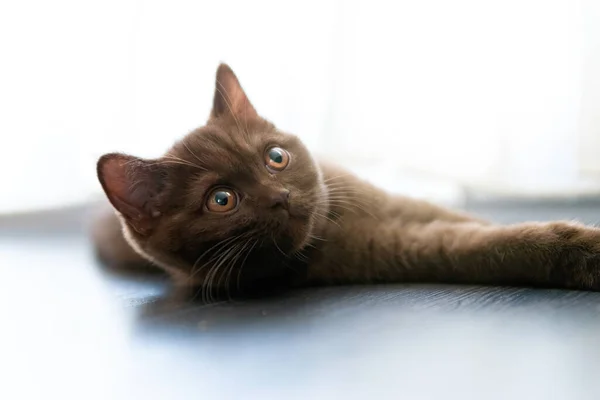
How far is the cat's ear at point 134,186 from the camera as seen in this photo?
3.94 ft

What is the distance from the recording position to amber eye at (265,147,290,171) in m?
1.25

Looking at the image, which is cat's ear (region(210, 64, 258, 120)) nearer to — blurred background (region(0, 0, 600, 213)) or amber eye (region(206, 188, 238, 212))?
amber eye (region(206, 188, 238, 212))

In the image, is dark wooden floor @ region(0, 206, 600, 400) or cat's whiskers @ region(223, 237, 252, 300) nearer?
dark wooden floor @ region(0, 206, 600, 400)

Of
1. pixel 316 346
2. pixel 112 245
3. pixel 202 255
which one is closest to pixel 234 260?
pixel 202 255

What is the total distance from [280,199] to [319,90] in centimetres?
114

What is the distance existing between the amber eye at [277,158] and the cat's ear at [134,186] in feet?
0.72

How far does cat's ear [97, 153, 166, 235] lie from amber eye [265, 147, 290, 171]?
22 centimetres

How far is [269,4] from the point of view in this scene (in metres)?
2.11

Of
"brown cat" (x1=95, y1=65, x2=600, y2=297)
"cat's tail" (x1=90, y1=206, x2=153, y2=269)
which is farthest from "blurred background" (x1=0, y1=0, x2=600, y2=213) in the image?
"brown cat" (x1=95, y1=65, x2=600, y2=297)

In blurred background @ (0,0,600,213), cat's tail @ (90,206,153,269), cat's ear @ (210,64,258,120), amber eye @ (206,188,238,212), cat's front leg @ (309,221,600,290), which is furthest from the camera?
blurred background @ (0,0,600,213)

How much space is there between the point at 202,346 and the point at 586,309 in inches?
23.7

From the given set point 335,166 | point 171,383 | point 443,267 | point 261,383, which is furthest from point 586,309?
point 335,166

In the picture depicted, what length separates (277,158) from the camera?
1272mm

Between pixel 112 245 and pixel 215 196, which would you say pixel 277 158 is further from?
pixel 112 245
